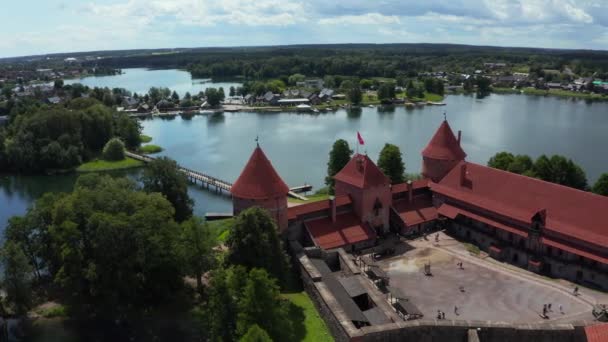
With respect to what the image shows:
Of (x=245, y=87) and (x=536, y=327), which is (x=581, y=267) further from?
(x=245, y=87)

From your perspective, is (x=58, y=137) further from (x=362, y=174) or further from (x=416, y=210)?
(x=416, y=210)

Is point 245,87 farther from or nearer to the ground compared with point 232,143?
farther from the ground

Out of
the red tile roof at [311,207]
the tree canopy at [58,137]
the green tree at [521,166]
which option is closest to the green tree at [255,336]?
the red tile roof at [311,207]

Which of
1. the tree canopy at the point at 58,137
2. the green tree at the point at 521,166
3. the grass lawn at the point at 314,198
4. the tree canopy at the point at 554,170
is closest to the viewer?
the green tree at the point at 521,166

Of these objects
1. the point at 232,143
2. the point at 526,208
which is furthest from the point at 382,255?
the point at 232,143

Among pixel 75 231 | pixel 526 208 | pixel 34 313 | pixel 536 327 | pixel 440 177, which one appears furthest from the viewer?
pixel 440 177

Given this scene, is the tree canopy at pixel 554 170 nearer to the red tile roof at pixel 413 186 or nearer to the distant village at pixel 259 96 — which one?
the red tile roof at pixel 413 186
